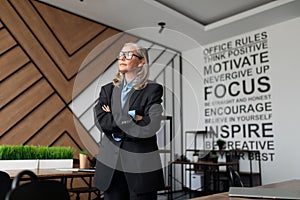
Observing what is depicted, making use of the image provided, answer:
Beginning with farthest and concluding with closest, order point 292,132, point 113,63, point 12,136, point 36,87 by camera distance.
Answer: point 113,63
point 292,132
point 36,87
point 12,136

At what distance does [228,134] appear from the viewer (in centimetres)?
534

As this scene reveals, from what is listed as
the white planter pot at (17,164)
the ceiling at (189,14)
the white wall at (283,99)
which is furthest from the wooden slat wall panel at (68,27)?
the white planter pot at (17,164)

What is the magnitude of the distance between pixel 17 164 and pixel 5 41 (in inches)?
81.2

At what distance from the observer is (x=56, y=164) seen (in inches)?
99.0

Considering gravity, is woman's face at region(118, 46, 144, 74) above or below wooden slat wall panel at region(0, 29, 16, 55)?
below

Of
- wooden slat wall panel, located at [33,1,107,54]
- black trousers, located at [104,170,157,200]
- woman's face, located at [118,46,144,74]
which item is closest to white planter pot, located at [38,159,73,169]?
black trousers, located at [104,170,157,200]

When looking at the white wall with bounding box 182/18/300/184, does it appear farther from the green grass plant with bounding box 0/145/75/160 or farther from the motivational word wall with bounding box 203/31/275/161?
the green grass plant with bounding box 0/145/75/160

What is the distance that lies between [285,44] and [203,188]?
298 centimetres

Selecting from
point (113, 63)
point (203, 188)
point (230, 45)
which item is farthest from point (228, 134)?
point (113, 63)

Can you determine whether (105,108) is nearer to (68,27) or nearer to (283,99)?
(68,27)

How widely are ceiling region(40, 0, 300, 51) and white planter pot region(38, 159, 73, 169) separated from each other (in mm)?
2268

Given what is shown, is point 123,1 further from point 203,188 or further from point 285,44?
point 203,188

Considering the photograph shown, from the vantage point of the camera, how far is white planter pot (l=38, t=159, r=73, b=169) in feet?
8.00

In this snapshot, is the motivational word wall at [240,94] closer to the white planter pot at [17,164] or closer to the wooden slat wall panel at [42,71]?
the wooden slat wall panel at [42,71]
